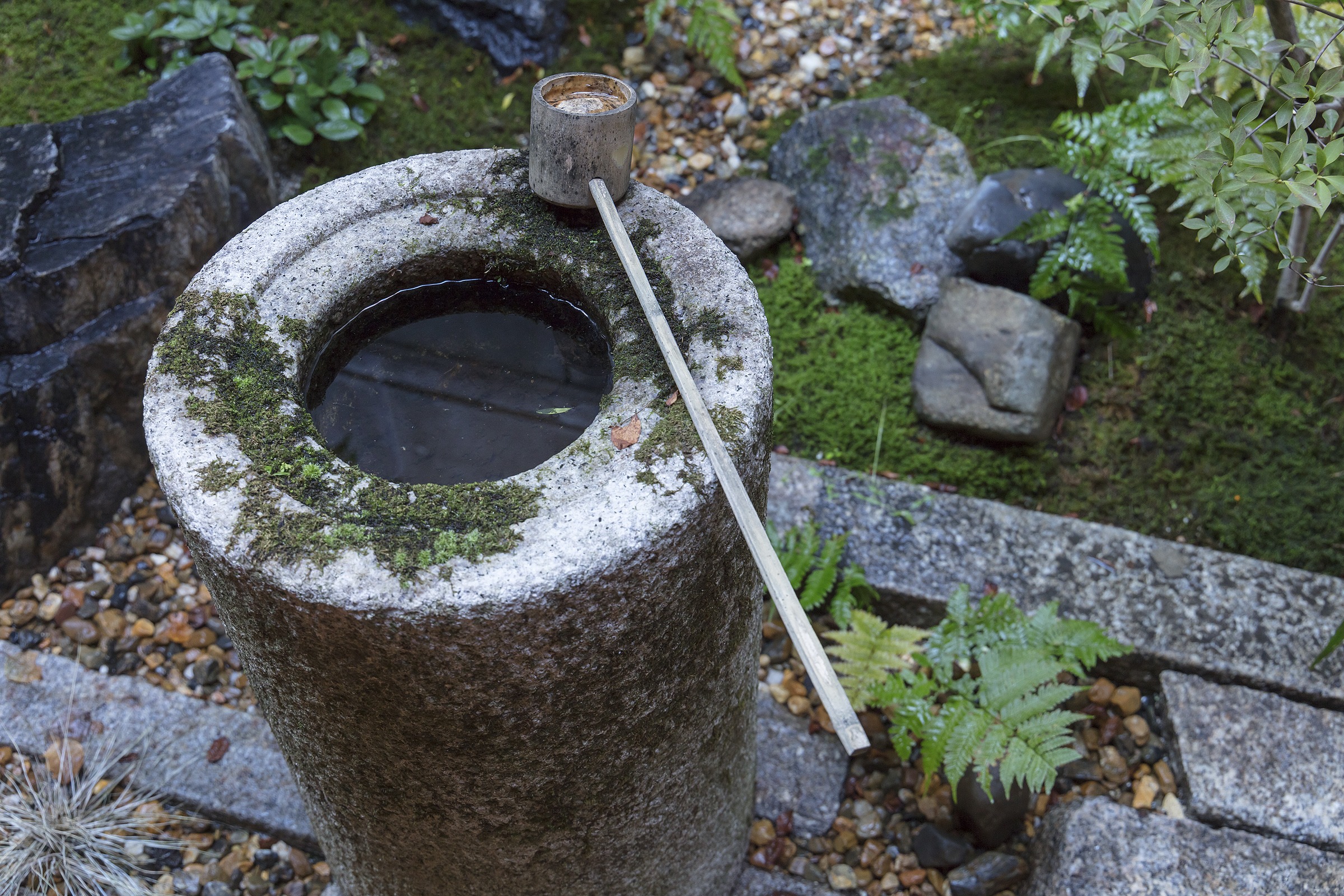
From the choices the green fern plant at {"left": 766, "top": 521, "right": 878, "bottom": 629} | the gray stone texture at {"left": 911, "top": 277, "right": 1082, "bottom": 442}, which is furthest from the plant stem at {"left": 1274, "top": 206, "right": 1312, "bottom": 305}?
the green fern plant at {"left": 766, "top": 521, "right": 878, "bottom": 629}

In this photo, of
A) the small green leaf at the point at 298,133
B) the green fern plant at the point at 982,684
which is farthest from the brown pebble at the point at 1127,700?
the small green leaf at the point at 298,133

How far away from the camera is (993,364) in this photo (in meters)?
3.64

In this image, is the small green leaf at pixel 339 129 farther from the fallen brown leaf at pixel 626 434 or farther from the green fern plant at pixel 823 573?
the fallen brown leaf at pixel 626 434

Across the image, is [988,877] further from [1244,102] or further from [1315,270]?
[1315,270]

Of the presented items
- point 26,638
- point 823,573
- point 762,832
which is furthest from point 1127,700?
point 26,638

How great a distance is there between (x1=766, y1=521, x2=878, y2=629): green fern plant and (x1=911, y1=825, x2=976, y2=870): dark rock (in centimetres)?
64

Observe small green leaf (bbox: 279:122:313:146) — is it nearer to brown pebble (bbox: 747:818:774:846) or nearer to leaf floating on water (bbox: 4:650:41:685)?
leaf floating on water (bbox: 4:650:41:685)

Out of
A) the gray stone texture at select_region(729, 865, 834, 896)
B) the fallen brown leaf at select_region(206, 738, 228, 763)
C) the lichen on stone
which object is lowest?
the gray stone texture at select_region(729, 865, 834, 896)

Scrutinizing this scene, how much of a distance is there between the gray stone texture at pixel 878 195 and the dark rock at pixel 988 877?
2100mm

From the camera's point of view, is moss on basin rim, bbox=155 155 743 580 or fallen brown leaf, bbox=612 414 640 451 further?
fallen brown leaf, bbox=612 414 640 451

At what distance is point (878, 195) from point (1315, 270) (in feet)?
5.35

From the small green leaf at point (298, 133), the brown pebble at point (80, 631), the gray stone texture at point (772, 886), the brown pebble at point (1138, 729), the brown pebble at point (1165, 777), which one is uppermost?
the small green leaf at point (298, 133)

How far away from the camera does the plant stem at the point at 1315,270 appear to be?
3.17 metres

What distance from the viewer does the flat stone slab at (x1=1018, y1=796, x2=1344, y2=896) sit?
2.49m
